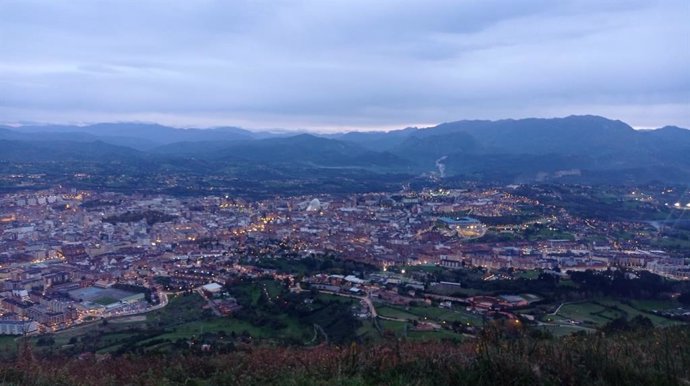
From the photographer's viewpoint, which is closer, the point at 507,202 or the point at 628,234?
the point at 628,234

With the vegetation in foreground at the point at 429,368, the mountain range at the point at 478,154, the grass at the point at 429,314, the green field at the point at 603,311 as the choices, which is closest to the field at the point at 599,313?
the green field at the point at 603,311

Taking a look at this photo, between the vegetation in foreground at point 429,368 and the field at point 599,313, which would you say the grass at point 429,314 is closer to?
the field at point 599,313

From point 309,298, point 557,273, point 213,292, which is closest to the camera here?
point 309,298

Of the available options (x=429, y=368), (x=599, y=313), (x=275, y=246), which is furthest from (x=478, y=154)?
(x=429, y=368)

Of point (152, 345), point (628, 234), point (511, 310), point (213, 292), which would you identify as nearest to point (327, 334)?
point (152, 345)

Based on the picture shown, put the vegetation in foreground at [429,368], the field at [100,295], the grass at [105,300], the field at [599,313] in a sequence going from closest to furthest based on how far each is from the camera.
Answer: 1. the vegetation in foreground at [429,368]
2. the field at [599,313]
3. the grass at [105,300]
4. the field at [100,295]

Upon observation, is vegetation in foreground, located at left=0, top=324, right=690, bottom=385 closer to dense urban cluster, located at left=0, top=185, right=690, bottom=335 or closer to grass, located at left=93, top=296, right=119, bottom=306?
dense urban cluster, located at left=0, top=185, right=690, bottom=335

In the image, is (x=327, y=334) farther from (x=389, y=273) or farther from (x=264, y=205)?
(x=264, y=205)

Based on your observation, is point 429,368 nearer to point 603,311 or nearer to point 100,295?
point 603,311
